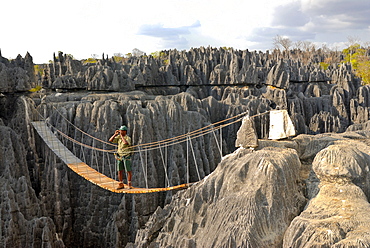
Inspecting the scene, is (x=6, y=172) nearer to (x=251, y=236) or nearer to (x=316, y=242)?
(x=251, y=236)

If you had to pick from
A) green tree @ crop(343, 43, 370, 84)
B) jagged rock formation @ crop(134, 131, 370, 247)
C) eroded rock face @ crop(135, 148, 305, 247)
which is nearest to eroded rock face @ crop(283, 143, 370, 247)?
jagged rock formation @ crop(134, 131, 370, 247)

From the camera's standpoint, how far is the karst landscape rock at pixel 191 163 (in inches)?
232

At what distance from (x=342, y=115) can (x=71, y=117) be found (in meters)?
23.9

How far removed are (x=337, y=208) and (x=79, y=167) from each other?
7.99 metres

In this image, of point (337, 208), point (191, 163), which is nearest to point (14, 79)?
point (191, 163)

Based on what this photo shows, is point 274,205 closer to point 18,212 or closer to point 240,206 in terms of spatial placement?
point 240,206

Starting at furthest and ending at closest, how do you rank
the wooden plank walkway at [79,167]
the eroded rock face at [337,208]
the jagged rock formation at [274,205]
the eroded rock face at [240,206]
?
the wooden plank walkway at [79,167]
the eroded rock face at [240,206]
the jagged rock formation at [274,205]
the eroded rock face at [337,208]

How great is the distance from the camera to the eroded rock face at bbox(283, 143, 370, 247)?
4.92m

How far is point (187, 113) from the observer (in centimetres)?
1719

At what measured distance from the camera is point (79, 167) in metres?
11.1

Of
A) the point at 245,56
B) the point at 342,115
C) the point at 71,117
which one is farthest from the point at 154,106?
the point at 342,115

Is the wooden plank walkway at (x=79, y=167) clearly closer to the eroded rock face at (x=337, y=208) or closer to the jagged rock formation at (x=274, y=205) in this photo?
the jagged rock formation at (x=274, y=205)

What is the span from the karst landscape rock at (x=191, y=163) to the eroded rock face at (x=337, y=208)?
0.8 inches

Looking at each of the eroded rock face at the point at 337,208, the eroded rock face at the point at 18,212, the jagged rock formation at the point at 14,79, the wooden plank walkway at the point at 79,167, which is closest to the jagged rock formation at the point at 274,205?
the eroded rock face at the point at 337,208
